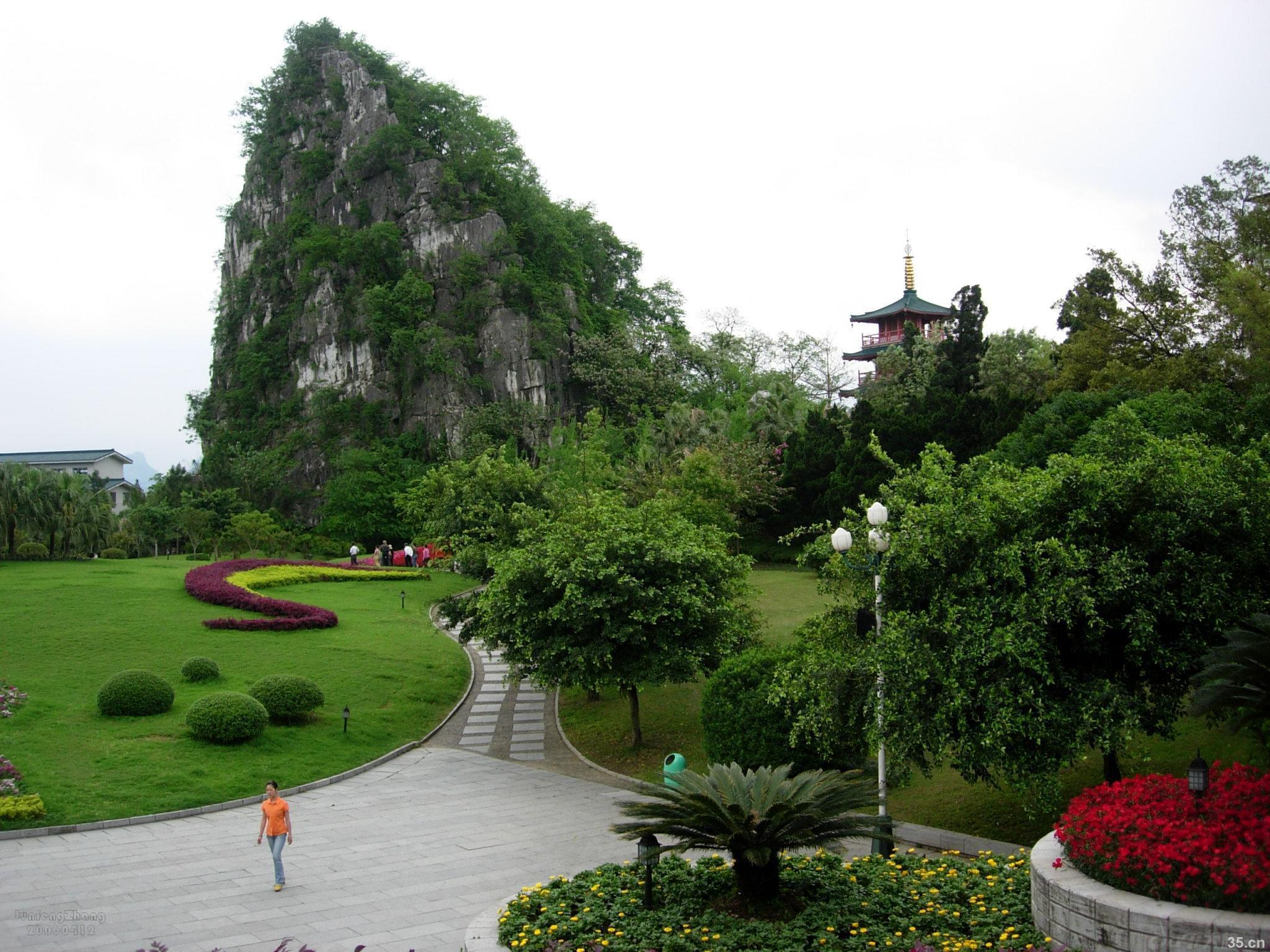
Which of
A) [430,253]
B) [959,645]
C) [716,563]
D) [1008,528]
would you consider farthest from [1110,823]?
[430,253]

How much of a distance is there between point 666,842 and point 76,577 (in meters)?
27.9

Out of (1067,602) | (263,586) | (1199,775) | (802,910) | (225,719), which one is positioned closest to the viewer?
(1199,775)

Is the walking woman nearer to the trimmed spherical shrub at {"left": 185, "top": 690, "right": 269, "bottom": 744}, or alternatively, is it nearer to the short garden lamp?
the trimmed spherical shrub at {"left": 185, "top": 690, "right": 269, "bottom": 744}

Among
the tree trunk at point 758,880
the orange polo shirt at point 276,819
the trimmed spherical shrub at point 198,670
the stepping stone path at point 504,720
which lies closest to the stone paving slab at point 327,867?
the orange polo shirt at point 276,819

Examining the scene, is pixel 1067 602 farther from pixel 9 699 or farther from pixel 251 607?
pixel 251 607

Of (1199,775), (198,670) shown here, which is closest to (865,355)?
(198,670)

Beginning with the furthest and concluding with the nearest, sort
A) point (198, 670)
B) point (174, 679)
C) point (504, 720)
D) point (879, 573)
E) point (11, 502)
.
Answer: point (11, 502) → point (504, 720) → point (174, 679) → point (198, 670) → point (879, 573)

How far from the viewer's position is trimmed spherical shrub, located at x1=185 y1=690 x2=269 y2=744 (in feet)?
65.8

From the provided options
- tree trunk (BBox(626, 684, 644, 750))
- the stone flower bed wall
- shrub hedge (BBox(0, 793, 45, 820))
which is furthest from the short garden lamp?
shrub hedge (BBox(0, 793, 45, 820))

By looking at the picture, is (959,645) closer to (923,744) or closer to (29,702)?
(923,744)

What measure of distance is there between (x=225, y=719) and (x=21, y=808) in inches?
168

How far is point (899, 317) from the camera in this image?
70.5 meters

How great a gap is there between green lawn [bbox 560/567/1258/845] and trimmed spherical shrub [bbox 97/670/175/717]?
340 inches

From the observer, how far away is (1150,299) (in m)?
30.3
